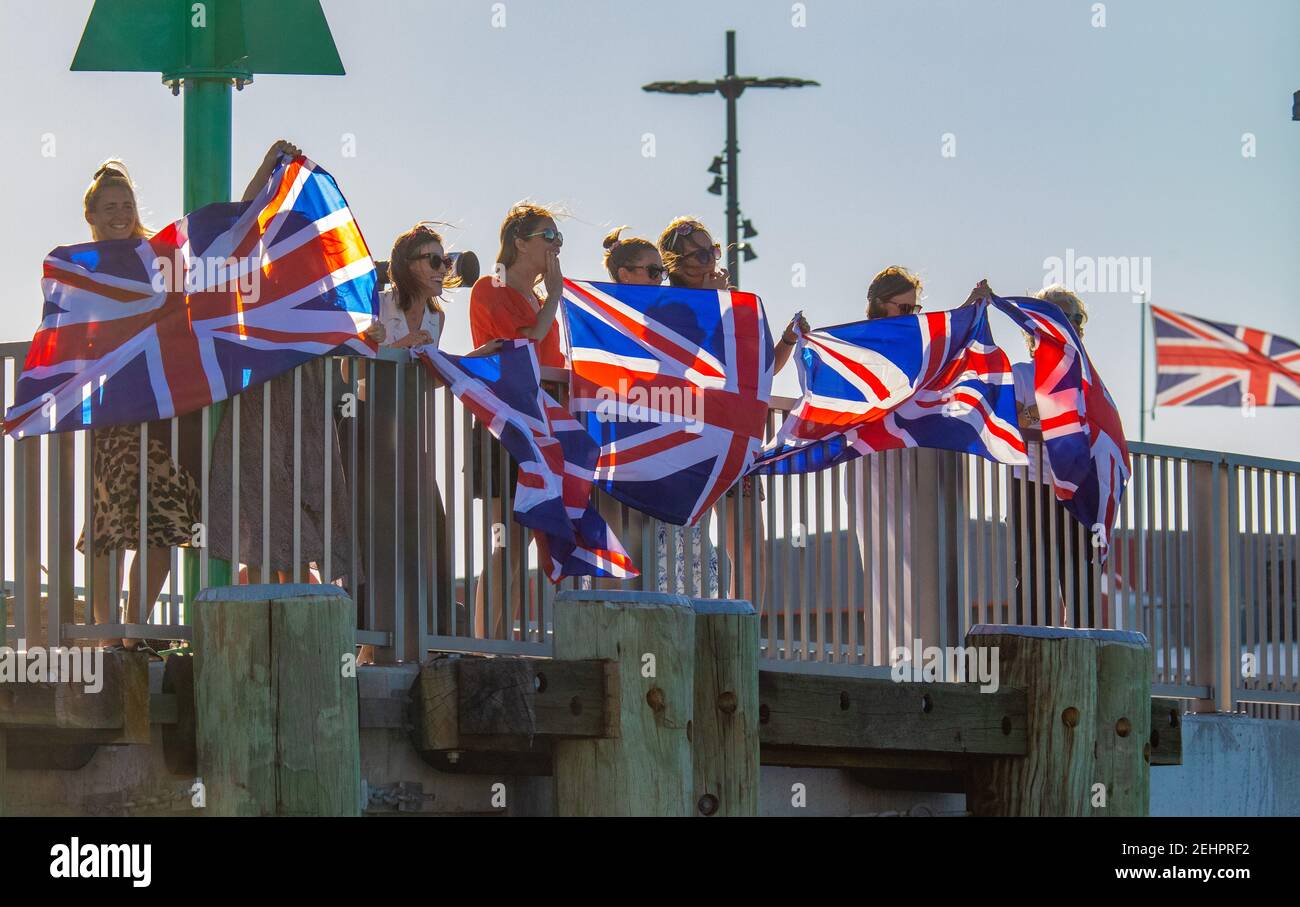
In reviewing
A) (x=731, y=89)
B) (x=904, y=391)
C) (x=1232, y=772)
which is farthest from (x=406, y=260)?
(x=731, y=89)

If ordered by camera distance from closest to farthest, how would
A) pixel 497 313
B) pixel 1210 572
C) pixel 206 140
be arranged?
pixel 206 140
pixel 497 313
pixel 1210 572

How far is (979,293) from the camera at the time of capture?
11.5m

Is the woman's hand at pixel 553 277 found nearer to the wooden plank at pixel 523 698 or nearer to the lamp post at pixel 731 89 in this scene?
the wooden plank at pixel 523 698

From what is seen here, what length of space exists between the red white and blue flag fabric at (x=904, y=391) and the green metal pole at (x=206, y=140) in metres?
2.50

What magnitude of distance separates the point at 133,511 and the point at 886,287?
178 inches

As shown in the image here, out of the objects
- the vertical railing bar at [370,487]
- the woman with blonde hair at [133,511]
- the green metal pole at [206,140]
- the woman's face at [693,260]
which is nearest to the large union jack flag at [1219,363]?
the woman's face at [693,260]

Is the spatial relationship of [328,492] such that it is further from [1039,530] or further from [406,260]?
[1039,530]

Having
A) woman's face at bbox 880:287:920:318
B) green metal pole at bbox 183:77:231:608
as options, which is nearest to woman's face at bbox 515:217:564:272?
green metal pole at bbox 183:77:231:608

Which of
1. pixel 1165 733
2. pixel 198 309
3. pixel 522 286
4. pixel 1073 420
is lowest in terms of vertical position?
pixel 1165 733

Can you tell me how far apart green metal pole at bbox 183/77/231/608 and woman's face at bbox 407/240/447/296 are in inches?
30.6
